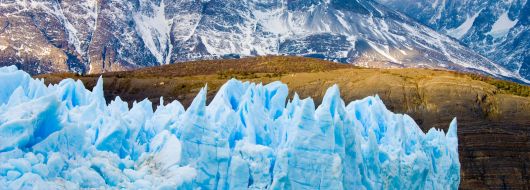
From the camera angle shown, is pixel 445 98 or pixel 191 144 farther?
pixel 445 98

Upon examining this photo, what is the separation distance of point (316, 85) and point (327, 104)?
85807mm

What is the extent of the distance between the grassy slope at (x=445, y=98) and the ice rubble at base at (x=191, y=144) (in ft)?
210

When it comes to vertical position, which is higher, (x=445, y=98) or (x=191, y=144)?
(x=445, y=98)

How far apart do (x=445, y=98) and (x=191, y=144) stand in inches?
3266

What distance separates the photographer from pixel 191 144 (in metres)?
28.1

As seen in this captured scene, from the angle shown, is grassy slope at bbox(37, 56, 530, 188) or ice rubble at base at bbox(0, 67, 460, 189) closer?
ice rubble at base at bbox(0, 67, 460, 189)

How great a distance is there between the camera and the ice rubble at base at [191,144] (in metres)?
24.5

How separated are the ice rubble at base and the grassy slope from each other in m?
63.9

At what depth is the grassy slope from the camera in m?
97.8

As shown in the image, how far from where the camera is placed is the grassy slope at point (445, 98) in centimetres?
9775

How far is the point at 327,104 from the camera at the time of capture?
31219 mm

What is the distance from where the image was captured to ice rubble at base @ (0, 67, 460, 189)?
2445 centimetres

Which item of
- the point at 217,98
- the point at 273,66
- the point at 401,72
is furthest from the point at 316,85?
the point at 217,98

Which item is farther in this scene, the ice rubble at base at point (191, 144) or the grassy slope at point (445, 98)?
the grassy slope at point (445, 98)
